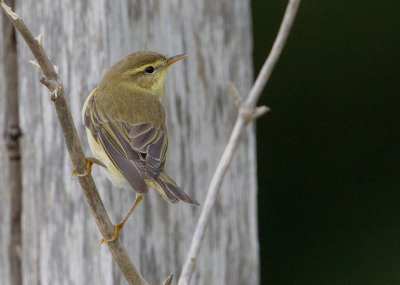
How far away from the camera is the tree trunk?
116 inches

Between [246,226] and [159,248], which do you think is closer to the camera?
[159,248]

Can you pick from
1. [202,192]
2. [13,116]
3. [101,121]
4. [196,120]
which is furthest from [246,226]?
[13,116]

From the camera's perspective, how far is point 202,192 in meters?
3.22

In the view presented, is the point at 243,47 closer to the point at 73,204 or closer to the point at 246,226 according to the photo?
the point at 246,226

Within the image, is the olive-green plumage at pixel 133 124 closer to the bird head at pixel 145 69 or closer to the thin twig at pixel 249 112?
the bird head at pixel 145 69

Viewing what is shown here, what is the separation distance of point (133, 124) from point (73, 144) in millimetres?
1179

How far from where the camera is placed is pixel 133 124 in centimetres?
348

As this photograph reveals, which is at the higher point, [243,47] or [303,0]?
[303,0]

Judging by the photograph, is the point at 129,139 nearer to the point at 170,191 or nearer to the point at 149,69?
the point at 149,69

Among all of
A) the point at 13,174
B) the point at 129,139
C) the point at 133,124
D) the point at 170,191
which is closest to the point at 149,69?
the point at 133,124

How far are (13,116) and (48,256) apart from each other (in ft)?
1.78

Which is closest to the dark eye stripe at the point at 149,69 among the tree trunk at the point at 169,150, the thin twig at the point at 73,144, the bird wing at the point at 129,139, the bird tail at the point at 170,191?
the bird wing at the point at 129,139

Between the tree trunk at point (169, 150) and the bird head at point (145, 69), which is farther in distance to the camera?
the bird head at point (145, 69)

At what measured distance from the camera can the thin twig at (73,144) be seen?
6.93 ft
